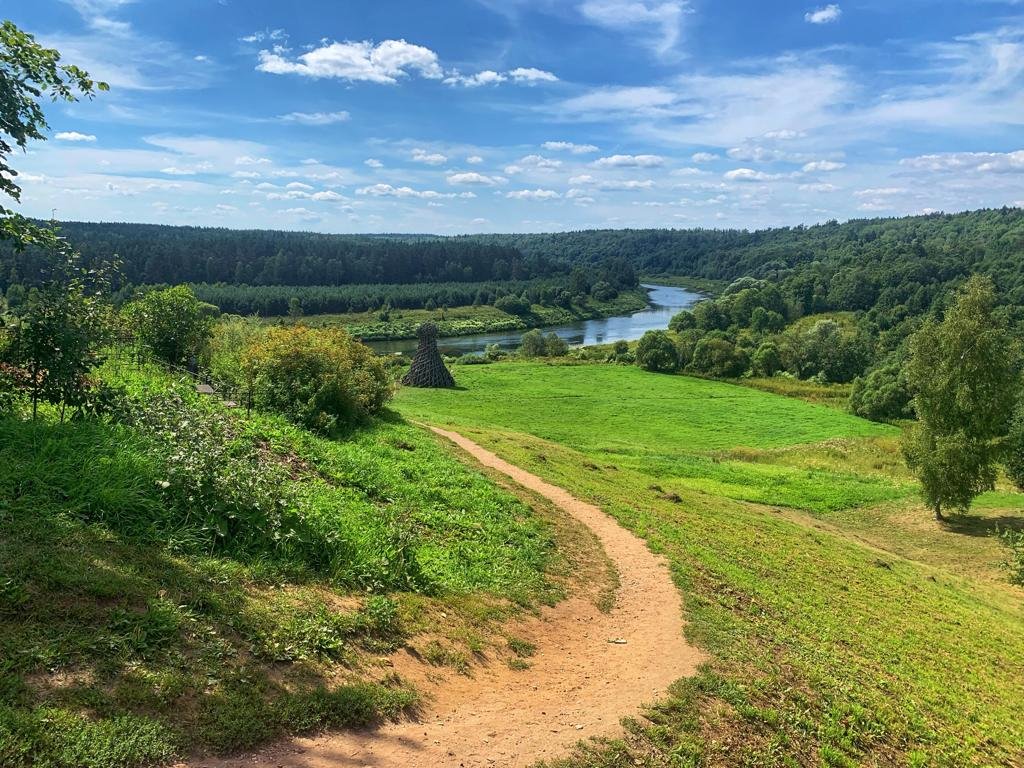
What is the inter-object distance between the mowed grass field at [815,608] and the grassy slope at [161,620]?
286 cm

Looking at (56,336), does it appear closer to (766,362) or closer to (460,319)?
(766,362)

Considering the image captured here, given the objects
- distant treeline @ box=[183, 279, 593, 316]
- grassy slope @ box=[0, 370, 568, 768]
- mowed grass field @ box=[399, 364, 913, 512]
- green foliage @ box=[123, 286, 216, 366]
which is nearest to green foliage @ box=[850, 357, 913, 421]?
mowed grass field @ box=[399, 364, 913, 512]

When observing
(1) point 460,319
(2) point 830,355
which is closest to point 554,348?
(2) point 830,355

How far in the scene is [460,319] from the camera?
14262 cm

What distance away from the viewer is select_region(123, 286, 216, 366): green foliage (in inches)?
980

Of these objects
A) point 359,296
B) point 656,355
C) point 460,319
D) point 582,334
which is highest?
point 359,296

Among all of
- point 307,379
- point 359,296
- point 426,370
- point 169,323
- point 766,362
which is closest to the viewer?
point 307,379

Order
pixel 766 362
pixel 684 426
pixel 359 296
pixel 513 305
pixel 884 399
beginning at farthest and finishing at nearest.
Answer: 1. pixel 513 305
2. pixel 359 296
3. pixel 766 362
4. pixel 884 399
5. pixel 684 426

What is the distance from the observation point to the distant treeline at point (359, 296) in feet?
411

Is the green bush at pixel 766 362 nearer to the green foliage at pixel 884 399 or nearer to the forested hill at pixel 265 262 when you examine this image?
the green foliage at pixel 884 399

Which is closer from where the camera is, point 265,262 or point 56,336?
point 56,336

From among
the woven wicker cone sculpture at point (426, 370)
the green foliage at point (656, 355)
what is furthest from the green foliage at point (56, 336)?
the green foliage at point (656, 355)

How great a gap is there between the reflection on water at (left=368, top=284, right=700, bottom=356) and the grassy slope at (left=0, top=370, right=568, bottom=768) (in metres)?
91.2

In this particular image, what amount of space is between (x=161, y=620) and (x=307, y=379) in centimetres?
1410
